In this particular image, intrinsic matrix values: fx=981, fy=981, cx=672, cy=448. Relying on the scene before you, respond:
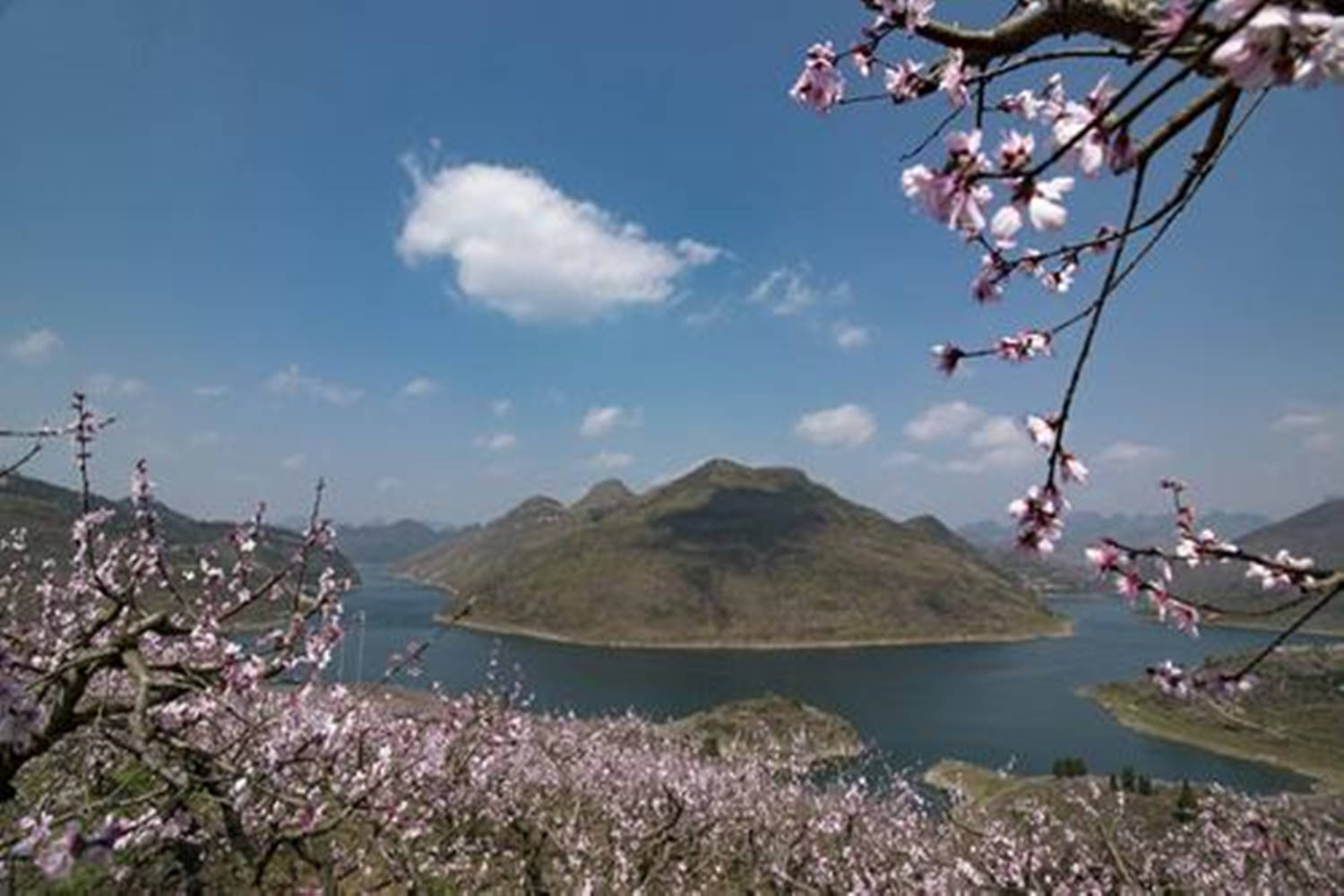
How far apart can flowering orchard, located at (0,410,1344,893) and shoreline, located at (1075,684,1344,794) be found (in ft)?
257

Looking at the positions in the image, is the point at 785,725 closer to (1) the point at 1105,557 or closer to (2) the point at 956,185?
(1) the point at 1105,557

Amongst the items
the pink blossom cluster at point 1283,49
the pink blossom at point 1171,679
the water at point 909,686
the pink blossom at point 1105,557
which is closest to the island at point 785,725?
the water at point 909,686

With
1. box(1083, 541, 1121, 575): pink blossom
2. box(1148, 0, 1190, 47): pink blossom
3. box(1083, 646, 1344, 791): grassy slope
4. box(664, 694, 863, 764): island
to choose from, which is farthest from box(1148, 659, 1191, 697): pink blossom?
box(1083, 646, 1344, 791): grassy slope

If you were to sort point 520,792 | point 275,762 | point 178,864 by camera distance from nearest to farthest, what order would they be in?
point 275,762
point 178,864
point 520,792

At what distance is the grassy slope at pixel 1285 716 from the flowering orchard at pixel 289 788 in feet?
230

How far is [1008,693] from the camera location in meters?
140

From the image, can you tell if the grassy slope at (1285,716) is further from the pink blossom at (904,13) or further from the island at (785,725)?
the pink blossom at (904,13)

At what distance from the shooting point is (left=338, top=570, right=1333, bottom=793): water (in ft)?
335

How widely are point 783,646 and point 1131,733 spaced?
89176 mm

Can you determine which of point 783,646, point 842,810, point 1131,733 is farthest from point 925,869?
point 783,646

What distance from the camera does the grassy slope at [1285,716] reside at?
9894 centimetres

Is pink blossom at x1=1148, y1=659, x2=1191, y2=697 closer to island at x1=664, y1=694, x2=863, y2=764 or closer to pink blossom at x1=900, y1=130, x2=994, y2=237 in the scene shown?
pink blossom at x1=900, y1=130, x2=994, y2=237

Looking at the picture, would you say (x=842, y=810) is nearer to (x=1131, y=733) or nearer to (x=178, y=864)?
(x=178, y=864)

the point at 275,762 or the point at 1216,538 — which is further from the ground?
the point at 1216,538
